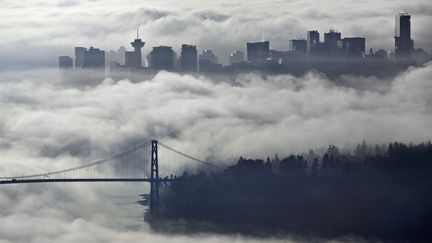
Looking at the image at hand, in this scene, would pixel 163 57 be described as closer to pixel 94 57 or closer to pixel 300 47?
pixel 94 57

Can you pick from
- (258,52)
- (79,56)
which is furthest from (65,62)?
(258,52)

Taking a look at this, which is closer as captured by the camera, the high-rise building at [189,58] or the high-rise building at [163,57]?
the high-rise building at [189,58]

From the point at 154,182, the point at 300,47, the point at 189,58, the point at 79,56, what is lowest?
the point at 154,182

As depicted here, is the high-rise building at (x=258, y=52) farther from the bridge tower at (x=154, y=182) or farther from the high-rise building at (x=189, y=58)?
the bridge tower at (x=154, y=182)

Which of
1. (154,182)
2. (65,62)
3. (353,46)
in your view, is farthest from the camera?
(65,62)

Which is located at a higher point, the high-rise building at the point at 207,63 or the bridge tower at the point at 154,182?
the high-rise building at the point at 207,63

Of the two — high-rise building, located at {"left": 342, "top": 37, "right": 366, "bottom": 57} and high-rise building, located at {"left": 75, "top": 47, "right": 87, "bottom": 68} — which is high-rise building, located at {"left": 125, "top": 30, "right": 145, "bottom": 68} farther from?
high-rise building, located at {"left": 342, "top": 37, "right": 366, "bottom": 57}

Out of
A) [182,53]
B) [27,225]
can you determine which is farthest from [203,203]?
[182,53]
